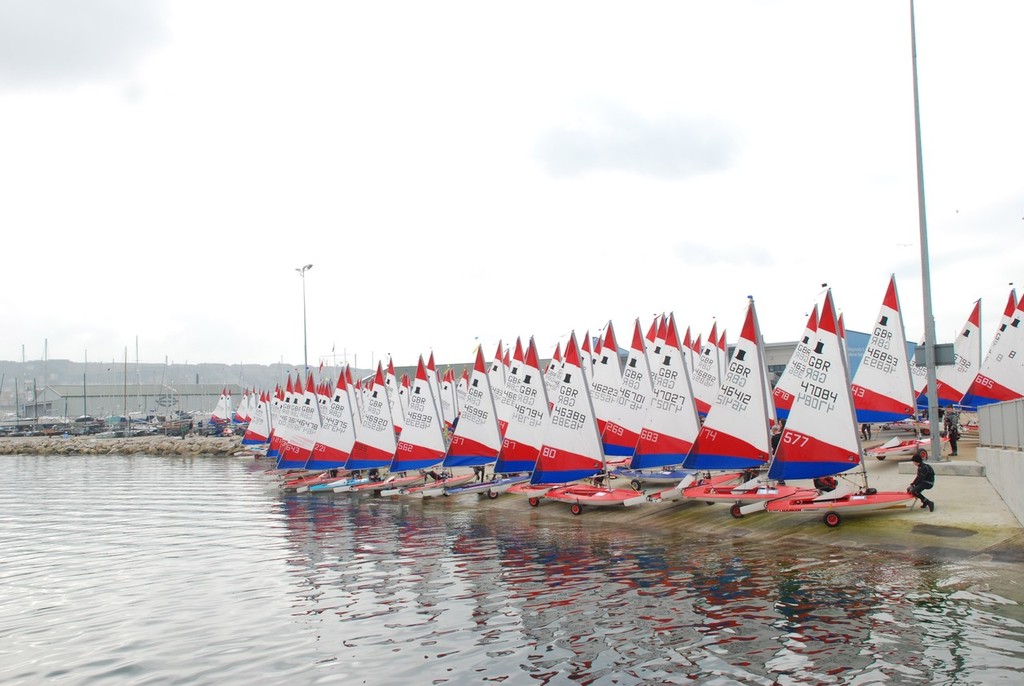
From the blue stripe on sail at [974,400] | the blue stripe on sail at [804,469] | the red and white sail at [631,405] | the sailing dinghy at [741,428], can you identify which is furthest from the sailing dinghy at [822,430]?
the blue stripe on sail at [974,400]

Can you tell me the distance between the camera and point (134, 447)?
3086 inches

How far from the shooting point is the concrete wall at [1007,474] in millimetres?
15969

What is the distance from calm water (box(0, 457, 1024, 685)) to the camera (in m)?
10.8

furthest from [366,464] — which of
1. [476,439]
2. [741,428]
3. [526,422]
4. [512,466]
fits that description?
[741,428]

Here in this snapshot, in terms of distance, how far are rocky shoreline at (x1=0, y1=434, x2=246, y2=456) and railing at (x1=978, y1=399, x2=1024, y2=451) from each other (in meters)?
61.1

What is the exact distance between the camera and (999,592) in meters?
12.8

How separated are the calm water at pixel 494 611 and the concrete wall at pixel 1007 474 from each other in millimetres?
2620

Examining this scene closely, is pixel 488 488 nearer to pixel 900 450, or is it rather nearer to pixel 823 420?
pixel 823 420

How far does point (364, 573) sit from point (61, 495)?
29.0m

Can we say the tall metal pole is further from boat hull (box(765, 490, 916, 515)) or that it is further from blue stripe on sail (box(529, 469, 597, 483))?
blue stripe on sail (box(529, 469, 597, 483))

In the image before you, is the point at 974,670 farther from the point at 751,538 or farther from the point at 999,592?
the point at 751,538

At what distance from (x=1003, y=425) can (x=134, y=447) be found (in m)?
78.2

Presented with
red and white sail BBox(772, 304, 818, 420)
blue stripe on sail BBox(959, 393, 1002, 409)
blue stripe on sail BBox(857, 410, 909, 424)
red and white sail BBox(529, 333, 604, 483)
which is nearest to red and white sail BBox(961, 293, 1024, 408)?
blue stripe on sail BBox(959, 393, 1002, 409)

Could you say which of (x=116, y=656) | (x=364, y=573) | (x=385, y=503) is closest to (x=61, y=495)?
(x=385, y=503)
